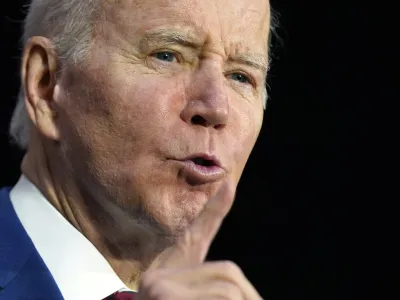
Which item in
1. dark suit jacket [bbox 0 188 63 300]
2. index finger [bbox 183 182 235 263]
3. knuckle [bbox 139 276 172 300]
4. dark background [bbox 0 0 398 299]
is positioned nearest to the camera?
knuckle [bbox 139 276 172 300]

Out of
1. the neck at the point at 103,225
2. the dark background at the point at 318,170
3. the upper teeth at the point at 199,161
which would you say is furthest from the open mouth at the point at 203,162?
the dark background at the point at 318,170

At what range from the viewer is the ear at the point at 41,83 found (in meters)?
2.00

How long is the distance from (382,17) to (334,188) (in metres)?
0.56

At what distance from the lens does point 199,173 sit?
1870mm

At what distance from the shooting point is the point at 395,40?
9.57 ft

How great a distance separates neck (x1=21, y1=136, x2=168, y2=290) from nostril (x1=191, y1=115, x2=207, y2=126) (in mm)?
252

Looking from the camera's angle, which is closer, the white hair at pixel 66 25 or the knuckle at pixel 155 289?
the knuckle at pixel 155 289

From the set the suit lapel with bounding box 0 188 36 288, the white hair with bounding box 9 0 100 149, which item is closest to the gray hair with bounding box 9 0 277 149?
the white hair with bounding box 9 0 100 149

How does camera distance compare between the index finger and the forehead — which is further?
the forehead

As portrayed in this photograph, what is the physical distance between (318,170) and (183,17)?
1128mm

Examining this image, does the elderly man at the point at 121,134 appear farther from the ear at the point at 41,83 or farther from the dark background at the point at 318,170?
the dark background at the point at 318,170

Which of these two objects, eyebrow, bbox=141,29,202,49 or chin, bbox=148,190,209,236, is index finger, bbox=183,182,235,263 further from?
eyebrow, bbox=141,29,202,49

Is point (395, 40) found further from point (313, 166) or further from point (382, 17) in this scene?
point (313, 166)

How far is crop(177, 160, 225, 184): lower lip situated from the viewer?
1.86 m
